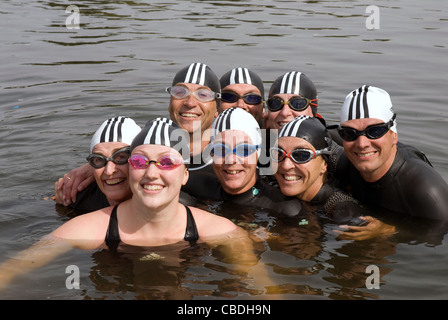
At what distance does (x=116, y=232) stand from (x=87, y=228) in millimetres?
330

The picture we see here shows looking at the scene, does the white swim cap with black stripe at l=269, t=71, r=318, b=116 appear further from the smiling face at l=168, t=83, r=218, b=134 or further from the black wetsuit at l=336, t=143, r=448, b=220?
the black wetsuit at l=336, t=143, r=448, b=220

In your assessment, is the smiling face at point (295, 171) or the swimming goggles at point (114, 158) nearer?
the swimming goggles at point (114, 158)

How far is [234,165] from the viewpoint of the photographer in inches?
321

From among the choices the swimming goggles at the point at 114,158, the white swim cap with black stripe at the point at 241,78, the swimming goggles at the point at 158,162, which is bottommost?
the swimming goggles at the point at 114,158

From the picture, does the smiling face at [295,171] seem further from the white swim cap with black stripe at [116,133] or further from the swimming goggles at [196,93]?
the white swim cap with black stripe at [116,133]

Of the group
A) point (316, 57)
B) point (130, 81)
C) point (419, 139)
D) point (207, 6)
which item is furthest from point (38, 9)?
point (419, 139)

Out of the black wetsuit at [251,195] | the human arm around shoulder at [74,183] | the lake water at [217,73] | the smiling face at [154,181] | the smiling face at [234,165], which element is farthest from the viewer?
the human arm around shoulder at [74,183]

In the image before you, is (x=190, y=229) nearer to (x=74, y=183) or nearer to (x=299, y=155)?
(x=299, y=155)

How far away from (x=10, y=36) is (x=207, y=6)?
8832 mm

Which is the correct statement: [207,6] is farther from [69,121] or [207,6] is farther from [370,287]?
[370,287]

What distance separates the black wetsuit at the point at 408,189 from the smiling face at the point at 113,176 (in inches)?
128

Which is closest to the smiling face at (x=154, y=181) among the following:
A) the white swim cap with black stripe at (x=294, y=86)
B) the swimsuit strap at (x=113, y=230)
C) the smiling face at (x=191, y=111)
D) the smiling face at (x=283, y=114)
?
the swimsuit strap at (x=113, y=230)

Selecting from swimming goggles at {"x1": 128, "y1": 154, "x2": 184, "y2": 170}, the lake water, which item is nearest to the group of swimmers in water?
swimming goggles at {"x1": 128, "y1": 154, "x2": 184, "y2": 170}

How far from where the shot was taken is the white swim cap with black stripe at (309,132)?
325 inches
